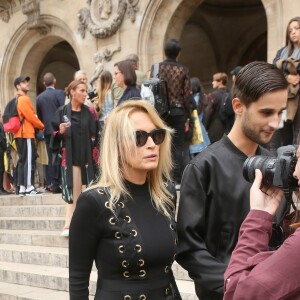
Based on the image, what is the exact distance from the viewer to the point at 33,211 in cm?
655

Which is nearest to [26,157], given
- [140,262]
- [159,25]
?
[159,25]

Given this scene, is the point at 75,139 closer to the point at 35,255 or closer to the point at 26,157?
the point at 35,255

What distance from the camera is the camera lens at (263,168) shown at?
127 cm

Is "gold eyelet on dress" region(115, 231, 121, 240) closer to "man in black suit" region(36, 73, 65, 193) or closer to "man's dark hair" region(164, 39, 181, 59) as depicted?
"man's dark hair" region(164, 39, 181, 59)

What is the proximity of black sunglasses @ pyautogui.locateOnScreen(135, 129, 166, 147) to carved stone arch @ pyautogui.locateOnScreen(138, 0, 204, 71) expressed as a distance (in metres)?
8.33

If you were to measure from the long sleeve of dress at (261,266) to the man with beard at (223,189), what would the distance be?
317mm

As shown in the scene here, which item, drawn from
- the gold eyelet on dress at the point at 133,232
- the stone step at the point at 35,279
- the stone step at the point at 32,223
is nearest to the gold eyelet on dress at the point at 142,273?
the gold eyelet on dress at the point at 133,232

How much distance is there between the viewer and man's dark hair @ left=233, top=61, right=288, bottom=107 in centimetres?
158

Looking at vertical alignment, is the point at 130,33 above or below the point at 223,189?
above

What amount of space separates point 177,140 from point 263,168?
442cm

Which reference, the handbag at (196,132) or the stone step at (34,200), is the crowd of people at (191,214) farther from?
the stone step at (34,200)

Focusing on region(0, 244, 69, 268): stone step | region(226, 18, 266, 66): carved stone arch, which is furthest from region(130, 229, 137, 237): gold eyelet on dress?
region(226, 18, 266, 66): carved stone arch

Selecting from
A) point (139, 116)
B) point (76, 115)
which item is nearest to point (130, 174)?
point (139, 116)

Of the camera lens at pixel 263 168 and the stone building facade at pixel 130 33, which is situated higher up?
the stone building facade at pixel 130 33
